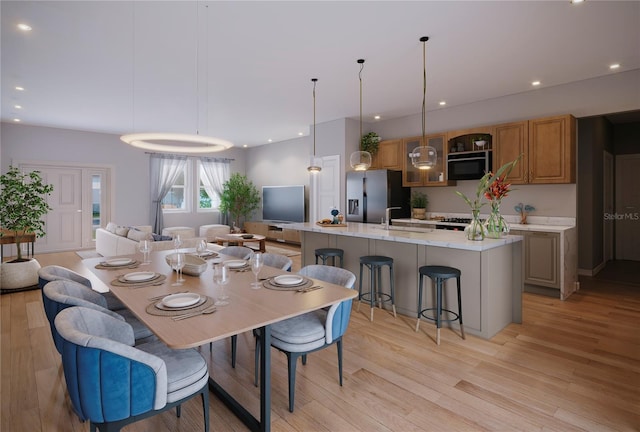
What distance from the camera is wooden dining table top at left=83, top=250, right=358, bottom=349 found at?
146cm

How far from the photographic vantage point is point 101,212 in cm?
848

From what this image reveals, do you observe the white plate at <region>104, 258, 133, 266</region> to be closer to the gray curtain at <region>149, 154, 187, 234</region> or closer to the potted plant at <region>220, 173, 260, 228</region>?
the gray curtain at <region>149, 154, 187, 234</region>

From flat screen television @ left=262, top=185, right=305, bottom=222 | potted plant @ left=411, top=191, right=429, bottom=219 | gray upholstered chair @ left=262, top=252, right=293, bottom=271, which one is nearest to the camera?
gray upholstered chair @ left=262, top=252, right=293, bottom=271

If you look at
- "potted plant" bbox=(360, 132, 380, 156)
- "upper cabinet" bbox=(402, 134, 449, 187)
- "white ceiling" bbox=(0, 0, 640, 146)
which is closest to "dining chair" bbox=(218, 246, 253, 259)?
"white ceiling" bbox=(0, 0, 640, 146)

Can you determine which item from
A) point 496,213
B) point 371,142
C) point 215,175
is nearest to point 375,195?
point 371,142

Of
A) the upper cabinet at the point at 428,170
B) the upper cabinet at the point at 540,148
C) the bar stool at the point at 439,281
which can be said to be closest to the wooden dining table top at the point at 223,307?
the bar stool at the point at 439,281

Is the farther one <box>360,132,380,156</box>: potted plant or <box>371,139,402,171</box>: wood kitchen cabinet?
<box>360,132,380,156</box>: potted plant

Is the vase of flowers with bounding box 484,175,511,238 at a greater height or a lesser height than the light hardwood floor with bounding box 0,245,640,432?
greater

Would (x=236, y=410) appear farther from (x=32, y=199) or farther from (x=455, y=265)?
(x=32, y=199)

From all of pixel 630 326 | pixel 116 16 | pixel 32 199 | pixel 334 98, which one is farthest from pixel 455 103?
pixel 32 199

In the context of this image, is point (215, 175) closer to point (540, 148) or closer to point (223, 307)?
point (540, 148)

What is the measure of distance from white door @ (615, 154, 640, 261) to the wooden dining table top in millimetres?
7296

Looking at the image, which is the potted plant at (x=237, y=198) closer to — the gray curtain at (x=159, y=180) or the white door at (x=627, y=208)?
the gray curtain at (x=159, y=180)

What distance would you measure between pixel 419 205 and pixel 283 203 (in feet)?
13.2
